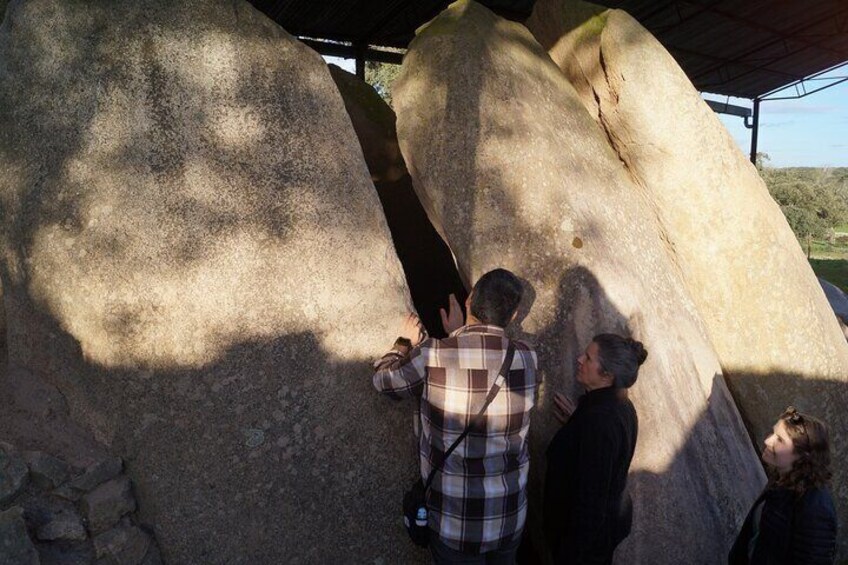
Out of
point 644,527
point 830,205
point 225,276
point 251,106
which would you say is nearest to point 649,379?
point 644,527

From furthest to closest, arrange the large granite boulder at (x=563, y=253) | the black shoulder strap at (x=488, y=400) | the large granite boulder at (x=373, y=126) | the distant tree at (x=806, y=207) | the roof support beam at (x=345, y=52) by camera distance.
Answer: the distant tree at (x=806, y=207), the roof support beam at (x=345, y=52), the large granite boulder at (x=373, y=126), the large granite boulder at (x=563, y=253), the black shoulder strap at (x=488, y=400)

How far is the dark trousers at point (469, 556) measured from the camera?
239 cm

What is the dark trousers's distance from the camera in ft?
7.84

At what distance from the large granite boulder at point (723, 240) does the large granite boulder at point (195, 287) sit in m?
2.00

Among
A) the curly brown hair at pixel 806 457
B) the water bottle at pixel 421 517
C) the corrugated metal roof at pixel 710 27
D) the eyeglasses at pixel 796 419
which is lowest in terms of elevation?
the water bottle at pixel 421 517

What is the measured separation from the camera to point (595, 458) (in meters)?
2.58

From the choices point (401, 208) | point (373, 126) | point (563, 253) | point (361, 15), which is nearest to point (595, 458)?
point (563, 253)

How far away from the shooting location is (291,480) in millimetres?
2762

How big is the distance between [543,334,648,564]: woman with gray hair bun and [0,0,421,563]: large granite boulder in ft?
2.17

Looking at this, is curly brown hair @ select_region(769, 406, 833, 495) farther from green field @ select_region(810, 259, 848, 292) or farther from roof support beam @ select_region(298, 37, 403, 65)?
green field @ select_region(810, 259, 848, 292)

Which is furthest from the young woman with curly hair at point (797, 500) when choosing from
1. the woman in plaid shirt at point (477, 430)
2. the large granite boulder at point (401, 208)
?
the large granite boulder at point (401, 208)

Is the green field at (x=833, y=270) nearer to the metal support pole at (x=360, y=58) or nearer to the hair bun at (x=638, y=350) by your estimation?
the metal support pole at (x=360, y=58)

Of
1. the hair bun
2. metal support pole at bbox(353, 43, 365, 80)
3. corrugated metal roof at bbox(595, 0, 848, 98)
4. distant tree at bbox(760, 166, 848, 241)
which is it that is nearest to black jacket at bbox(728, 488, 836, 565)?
the hair bun

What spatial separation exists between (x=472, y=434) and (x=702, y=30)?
32.5 ft
